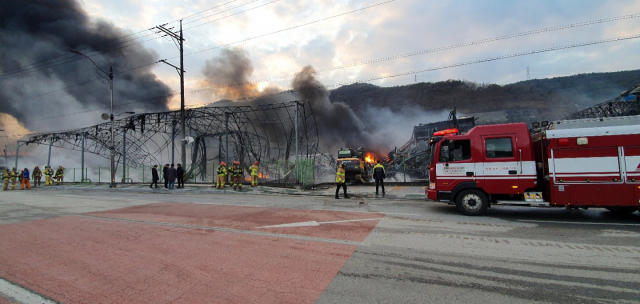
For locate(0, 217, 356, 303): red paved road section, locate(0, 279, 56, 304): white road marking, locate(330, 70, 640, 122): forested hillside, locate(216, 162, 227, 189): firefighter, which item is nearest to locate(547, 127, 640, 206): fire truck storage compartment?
locate(0, 217, 356, 303): red paved road section

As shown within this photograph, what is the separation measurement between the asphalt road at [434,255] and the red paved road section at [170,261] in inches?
1.5

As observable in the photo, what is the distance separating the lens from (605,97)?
6341cm

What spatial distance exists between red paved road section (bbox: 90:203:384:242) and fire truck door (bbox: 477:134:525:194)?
9.37 feet

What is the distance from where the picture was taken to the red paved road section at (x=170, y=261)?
9.86 feet

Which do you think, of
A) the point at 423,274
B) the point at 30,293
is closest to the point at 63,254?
the point at 30,293

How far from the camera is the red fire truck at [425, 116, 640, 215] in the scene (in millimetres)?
6371

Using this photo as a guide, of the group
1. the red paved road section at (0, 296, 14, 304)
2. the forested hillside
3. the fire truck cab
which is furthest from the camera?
the forested hillside

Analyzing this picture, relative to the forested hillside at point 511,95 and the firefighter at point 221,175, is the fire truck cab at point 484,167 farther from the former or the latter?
the forested hillside at point 511,95

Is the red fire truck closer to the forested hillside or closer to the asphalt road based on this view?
the asphalt road

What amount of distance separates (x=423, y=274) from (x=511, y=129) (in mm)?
5628

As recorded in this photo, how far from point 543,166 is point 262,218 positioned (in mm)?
6861

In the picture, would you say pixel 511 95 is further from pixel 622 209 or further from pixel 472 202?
pixel 472 202

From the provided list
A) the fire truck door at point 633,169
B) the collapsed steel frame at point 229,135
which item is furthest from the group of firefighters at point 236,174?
the fire truck door at point 633,169

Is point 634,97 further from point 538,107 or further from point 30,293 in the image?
point 538,107
